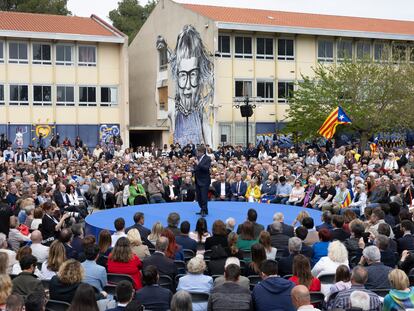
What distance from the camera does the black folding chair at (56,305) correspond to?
23.0 feet

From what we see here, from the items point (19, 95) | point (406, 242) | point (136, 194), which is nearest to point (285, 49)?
point (19, 95)

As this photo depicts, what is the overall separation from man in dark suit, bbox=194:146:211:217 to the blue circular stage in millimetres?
498

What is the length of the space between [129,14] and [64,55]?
26.0 meters

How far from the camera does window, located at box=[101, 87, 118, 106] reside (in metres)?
43.3

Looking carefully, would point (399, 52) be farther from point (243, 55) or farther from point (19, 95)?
point (19, 95)

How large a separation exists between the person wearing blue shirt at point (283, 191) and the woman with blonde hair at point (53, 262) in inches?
492

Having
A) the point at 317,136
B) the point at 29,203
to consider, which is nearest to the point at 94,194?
the point at 29,203

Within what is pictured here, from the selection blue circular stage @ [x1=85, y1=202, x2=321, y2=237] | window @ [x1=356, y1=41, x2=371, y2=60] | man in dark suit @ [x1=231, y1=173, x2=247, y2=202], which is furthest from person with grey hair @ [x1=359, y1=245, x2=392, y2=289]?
window @ [x1=356, y1=41, x2=371, y2=60]

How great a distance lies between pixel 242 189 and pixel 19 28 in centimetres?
2533

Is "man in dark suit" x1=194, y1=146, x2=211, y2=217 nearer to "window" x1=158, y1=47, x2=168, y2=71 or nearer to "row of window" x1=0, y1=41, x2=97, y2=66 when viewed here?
"row of window" x1=0, y1=41, x2=97, y2=66

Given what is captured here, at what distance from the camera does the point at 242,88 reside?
42.2 metres

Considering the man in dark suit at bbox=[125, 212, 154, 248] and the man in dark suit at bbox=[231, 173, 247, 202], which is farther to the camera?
the man in dark suit at bbox=[231, 173, 247, 202]

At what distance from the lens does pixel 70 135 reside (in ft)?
138

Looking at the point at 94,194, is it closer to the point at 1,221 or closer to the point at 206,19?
the point at 1,221
